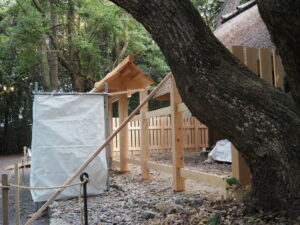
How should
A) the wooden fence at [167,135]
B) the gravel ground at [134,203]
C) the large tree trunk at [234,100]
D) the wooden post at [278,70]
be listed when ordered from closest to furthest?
the large tree trunk at [234,100] < the wooden post at [278,70] < the gravel ground at [134,203] < the wooden fence at [167,135]

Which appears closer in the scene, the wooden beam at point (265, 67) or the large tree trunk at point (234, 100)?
the large tree trunk at point (234, 100)

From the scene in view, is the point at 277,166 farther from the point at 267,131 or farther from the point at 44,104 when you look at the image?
the point at 44,104

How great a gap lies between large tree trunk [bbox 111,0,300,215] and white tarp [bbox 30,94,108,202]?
10.9 ft

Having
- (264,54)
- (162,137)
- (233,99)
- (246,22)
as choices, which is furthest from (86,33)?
(233,99)

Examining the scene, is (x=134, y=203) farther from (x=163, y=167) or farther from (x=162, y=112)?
(x=162, y=112)

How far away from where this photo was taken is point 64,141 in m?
5.95

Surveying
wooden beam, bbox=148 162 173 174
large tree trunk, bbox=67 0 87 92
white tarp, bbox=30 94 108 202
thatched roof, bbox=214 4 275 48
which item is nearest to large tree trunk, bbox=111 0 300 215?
wooden beam, bbox=148 162 173 174

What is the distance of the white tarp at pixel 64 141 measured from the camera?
5.84 metres

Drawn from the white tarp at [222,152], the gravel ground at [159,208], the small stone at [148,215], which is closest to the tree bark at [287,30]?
the gravel ground at [159,208]

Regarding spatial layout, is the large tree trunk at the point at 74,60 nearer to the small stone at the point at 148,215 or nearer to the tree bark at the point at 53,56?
the tree bark at the point at 53,56

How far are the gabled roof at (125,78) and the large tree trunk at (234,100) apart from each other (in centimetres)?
443

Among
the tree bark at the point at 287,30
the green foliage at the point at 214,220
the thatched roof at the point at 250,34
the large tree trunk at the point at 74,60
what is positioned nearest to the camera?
the tree bark at the point at 287,30

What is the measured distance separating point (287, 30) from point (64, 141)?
4.48 m

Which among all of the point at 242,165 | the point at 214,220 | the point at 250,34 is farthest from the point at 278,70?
the point at 250,34
